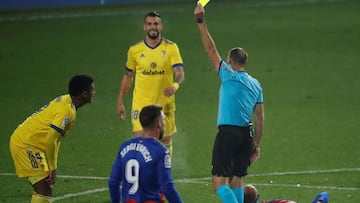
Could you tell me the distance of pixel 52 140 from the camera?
12766 mm

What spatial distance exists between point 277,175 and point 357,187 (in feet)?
4.48

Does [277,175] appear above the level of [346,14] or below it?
below

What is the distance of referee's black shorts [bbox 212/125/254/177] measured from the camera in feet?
42.8

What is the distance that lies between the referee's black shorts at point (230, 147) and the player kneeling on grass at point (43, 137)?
5.57ft

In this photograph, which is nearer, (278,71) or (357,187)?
(357,187)

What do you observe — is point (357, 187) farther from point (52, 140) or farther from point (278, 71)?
point (278, 71)

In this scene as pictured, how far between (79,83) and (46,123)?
26.8 inches

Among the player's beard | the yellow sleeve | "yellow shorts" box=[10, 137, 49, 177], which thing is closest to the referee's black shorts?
the yellow sleeve

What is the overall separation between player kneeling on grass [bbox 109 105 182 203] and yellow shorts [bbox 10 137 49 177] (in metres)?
2.83

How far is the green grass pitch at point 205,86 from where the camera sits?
16125mm

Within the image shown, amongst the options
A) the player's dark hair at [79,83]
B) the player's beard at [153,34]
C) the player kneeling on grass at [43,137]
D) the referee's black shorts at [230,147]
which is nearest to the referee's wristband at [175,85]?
the player's beard at [153,34]

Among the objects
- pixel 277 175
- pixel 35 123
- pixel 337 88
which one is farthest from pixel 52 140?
pixel 337 88

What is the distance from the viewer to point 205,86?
2308 centimetres

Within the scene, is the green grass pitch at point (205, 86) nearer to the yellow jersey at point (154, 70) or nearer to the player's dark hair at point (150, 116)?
the yellow jersey at point (154, 70)
